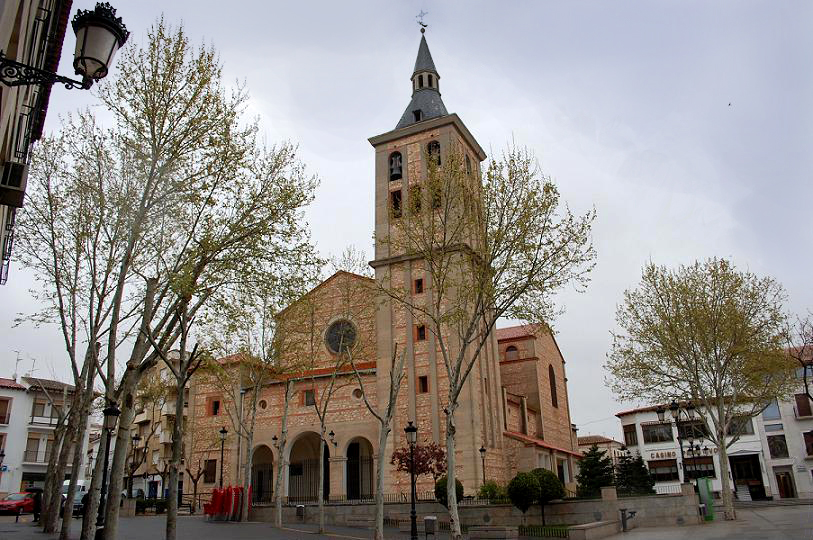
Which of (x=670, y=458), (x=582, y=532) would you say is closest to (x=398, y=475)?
(x=582, y=532)

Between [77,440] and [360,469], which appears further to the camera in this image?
[360,469]

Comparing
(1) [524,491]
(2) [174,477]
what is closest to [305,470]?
(1) [524,491]

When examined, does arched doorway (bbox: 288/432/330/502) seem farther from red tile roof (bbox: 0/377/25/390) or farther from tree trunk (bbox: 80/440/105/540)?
red tile roof (bbox: 0/377/25/390)

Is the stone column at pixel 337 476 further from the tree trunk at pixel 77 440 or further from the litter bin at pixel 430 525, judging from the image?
the tree trunk at pixel 77 440

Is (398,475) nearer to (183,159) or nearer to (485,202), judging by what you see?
(485,202)

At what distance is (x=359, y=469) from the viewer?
33.0m

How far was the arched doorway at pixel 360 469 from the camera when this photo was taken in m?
32.2

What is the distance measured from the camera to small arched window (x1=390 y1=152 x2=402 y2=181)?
3611 centimetres

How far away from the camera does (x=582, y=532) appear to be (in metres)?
18.0

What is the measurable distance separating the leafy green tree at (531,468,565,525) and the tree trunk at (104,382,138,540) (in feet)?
50.1

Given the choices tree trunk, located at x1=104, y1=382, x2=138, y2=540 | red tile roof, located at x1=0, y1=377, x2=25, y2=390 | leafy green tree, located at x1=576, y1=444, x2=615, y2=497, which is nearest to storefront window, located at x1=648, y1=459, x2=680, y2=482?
leafy green tree, located at x1=576, y1=444, x2=615, y2=497

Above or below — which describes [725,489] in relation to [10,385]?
below

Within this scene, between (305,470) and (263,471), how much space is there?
307cm

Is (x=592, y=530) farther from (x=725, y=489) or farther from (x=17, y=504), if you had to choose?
(x=17, y=504)
